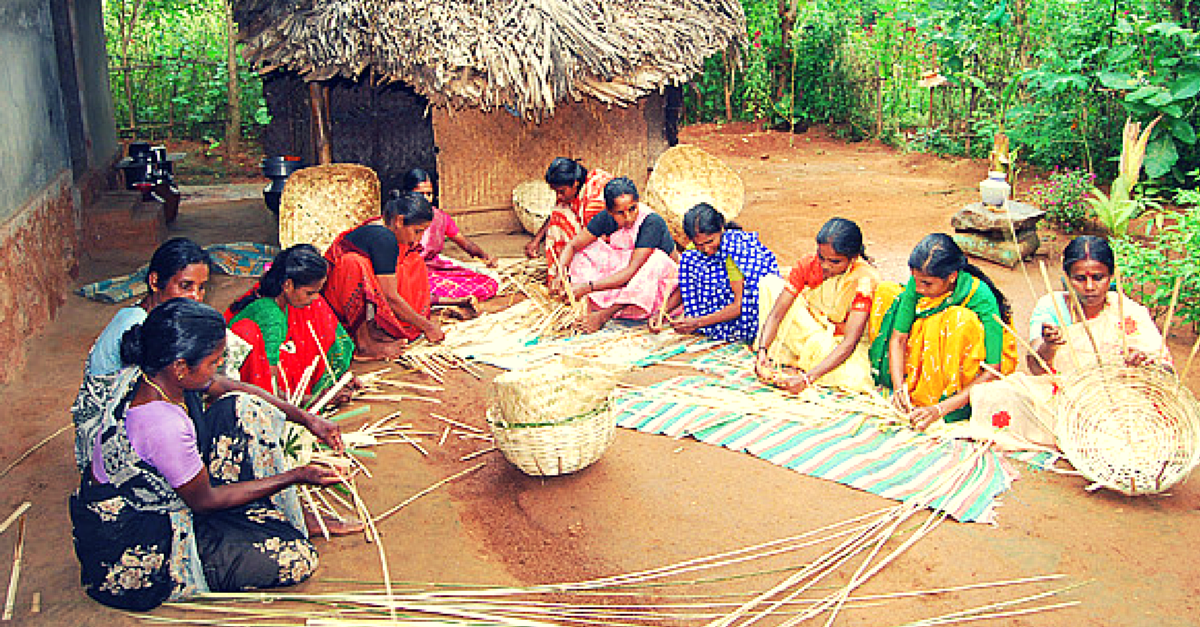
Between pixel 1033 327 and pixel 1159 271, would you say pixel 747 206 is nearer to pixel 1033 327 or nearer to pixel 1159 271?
pixel 1159 271

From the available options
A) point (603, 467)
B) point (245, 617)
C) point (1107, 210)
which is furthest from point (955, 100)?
point (245, 617)

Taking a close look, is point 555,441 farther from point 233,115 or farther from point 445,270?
point 233,115

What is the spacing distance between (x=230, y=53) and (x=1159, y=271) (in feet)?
33.3

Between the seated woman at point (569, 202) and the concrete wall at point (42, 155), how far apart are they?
9.60 ft

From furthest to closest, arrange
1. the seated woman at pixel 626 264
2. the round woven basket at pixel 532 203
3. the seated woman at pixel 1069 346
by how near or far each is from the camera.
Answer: the round woven basket at pixel 532 203, the seated woman at pixel 626 264, the seated woman at pixel 1069 346

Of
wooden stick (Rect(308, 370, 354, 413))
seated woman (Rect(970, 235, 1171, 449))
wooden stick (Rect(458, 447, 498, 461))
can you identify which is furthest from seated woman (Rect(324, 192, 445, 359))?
seated woman (Rect(970, 235, 1171, 449))

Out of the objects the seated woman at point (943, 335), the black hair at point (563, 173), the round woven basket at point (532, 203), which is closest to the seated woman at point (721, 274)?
the seated woman at point (943, 335)

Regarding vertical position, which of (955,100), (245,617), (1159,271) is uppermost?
(955,100)

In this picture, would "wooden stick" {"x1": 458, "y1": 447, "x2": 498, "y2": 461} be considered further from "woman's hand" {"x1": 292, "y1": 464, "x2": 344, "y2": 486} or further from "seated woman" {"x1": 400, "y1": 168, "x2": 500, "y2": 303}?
"seated woman" {"x1": 400, "y1": 168, "x2": 500, "y2": 303}

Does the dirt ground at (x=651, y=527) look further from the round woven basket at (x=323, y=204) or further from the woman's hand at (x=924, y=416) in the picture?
the round woven basket at (x=323, y=204)

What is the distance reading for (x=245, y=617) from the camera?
2.84m

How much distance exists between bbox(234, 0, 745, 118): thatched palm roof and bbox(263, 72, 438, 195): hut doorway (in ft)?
3.86

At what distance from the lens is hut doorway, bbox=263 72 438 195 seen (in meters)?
8.30

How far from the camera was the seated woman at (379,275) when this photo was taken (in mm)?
4914
